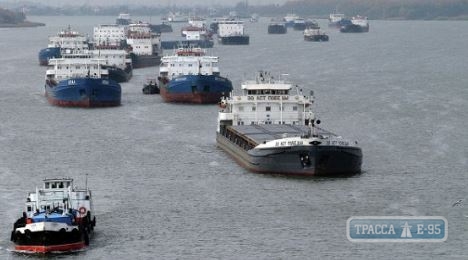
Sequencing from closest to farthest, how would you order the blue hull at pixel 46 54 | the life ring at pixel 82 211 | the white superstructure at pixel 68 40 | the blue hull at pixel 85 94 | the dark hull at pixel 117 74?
the life ring at pixel 82 211, the blue hull at pixel 85 94, the dark hull at pixel 117 74, the blue hull at pixel 46 54, the white superstructure at pixel 68 40

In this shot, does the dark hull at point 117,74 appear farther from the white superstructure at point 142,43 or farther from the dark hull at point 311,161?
the dark hull at point 311,161

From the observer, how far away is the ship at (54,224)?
46.1 meters

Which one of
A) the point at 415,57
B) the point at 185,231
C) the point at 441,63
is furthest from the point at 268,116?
the point at 415,57

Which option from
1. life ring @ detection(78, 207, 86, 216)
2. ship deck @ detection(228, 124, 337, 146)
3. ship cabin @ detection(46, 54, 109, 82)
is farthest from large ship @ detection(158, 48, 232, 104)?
life ring @ detection(78, 207, 86, 216)

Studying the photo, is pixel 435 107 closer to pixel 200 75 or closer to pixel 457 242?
pixel 200 75

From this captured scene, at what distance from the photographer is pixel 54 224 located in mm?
45969

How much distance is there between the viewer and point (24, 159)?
229 feet

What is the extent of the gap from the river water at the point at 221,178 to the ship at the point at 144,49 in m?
41.0

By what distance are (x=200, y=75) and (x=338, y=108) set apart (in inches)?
505

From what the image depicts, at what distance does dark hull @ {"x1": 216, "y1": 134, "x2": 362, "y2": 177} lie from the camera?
62406 millimetres

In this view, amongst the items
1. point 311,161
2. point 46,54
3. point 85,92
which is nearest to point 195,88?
point 85,92

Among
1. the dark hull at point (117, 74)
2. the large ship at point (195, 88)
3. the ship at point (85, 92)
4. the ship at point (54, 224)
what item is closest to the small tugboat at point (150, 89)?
the large ship at point (195, 88)

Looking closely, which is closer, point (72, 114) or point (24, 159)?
point (24, 159)

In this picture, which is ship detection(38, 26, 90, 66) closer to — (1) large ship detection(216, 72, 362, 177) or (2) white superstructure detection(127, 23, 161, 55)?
(2) white superstructure detection(127, 23, 161, 55)
